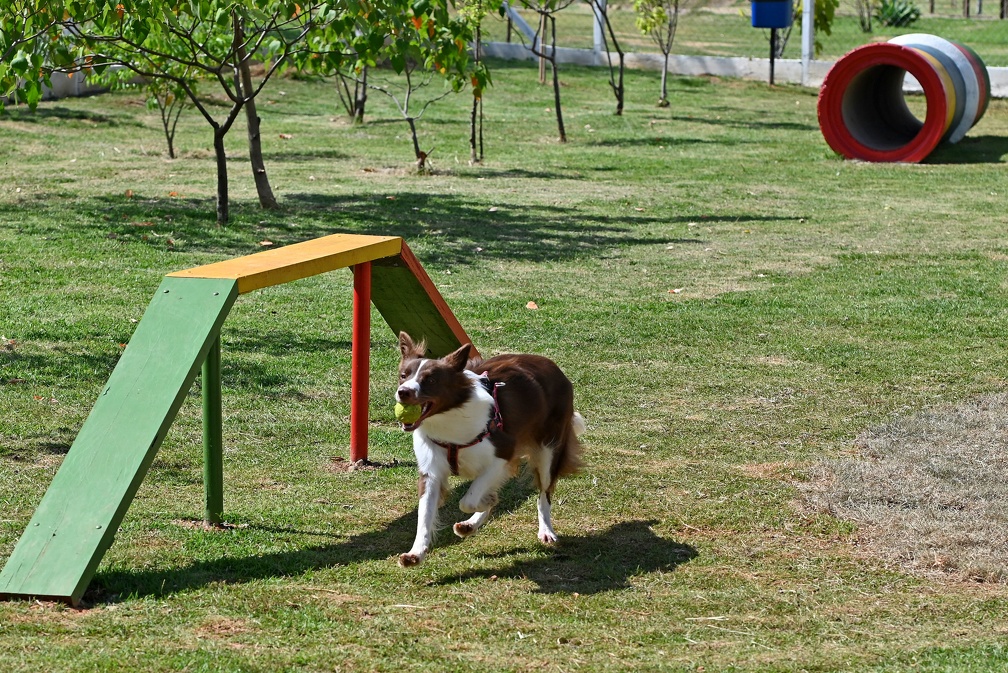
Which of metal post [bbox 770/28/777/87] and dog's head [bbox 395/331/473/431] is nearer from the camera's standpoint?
dog's head [bbox 395/331/473/431]

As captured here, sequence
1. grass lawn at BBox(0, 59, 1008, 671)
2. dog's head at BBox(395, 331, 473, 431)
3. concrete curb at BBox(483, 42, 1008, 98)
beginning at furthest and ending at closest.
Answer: concrete curb at BBox(483, 42, 1008, 98), dog's head at BBox(395, 331, 473, 431), grass lawn at BBox(0, 59, 1008, 671)

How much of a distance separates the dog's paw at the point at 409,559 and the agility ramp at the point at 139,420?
40.4 inches

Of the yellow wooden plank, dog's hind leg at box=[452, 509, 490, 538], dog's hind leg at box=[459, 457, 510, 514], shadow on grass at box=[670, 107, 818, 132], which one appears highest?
the yellow wooden plank

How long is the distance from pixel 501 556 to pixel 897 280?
673cm

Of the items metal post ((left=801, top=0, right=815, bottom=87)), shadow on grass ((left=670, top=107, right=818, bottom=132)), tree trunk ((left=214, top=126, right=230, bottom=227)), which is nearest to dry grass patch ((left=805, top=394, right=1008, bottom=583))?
tree trunk ((left=214, top=126, right=230, bottom=227))

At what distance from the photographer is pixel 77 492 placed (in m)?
4.85

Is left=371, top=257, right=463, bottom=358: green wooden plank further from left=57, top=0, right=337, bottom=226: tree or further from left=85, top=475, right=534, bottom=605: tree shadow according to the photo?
left=57, top=0, right=337, bottom=226: tree

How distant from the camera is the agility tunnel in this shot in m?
17.8

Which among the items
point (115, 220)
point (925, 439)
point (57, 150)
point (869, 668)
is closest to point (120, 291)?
point (115, 220)

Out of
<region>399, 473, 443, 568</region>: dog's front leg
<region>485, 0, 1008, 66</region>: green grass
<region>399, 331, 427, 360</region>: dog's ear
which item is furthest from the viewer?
<region>485, 0, 1008, 66</region>: green grass

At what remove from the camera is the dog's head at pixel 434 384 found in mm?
4844

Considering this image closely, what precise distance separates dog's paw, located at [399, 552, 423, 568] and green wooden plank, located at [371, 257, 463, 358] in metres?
2.00

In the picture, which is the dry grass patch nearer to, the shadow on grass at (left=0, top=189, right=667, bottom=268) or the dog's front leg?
the dog's front leg

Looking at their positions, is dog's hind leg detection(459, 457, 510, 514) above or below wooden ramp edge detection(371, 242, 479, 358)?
below
